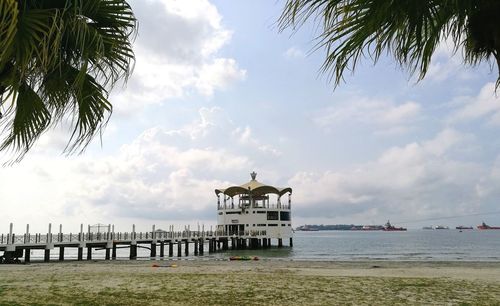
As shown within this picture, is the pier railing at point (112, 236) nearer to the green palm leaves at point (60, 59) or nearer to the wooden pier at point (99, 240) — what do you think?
the wooden pier at point (99, 240)

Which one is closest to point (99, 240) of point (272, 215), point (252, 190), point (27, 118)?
point (252, 190)

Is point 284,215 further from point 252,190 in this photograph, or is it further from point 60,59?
point 60,59

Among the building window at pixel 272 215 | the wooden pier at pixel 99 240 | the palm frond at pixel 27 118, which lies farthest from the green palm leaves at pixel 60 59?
the building window at pixel 272 215

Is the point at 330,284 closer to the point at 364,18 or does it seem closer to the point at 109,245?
the point at 364,18

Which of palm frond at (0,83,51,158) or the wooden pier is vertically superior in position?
palm frond at (0,83,51,158)

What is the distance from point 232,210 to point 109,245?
26485 mm

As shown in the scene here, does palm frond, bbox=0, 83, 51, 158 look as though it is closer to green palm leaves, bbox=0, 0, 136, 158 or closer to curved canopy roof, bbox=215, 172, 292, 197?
green palm leaves, bbox=0, 0, 136, 158

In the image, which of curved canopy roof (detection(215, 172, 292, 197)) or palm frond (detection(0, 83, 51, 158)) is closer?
palm frond (detection(0, 83, 51, 158))

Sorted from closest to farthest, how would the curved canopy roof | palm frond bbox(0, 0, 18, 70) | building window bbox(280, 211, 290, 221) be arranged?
palm frond bbox(0, 0, 18, 70) → the curved canopy roof → building window bbox(280, 211, 290, 221)

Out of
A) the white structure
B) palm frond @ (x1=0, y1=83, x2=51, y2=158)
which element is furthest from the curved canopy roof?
palm frond @ (x1=0, y1=83, x2=51, y2=158)

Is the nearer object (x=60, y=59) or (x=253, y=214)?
(x=60, y=59)

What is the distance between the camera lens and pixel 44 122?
5574mm

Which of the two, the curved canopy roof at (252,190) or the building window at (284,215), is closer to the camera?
the curved canopy roof at (252,190)

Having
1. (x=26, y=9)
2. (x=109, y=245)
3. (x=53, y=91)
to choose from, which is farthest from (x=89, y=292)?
(x=109, y=245)
